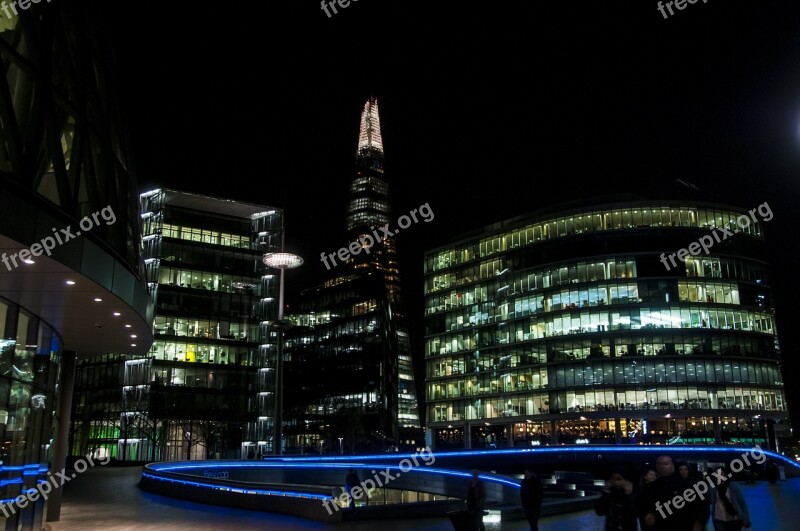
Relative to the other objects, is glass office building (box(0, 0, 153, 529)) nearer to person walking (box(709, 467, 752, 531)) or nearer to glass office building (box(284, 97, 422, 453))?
person walking (box(709, 467, 752, 531))

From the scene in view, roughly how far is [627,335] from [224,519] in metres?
69.8

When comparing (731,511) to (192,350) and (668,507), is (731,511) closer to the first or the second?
(668,507)

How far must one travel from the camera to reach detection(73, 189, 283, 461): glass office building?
7456 cm

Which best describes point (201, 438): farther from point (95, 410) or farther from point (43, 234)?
point (43, 234)

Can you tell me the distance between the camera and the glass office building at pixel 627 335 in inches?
3130

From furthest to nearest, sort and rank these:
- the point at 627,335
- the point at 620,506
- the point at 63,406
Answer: the point at 627,335
the point at 63,406
the point at 620,506

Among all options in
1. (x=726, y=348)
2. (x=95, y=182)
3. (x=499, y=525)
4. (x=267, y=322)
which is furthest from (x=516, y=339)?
(x=95, y=182)

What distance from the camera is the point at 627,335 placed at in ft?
269

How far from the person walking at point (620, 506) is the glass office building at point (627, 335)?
246 feet

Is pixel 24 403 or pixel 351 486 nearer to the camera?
pixel 24 403

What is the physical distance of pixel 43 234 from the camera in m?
10.1

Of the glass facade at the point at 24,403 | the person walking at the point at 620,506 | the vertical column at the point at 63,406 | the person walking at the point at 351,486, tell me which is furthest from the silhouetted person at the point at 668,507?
the vertical column at the point at 63,406

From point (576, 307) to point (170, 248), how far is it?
4909 centimetres

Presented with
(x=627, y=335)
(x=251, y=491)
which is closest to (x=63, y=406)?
(x=251, y=491)
